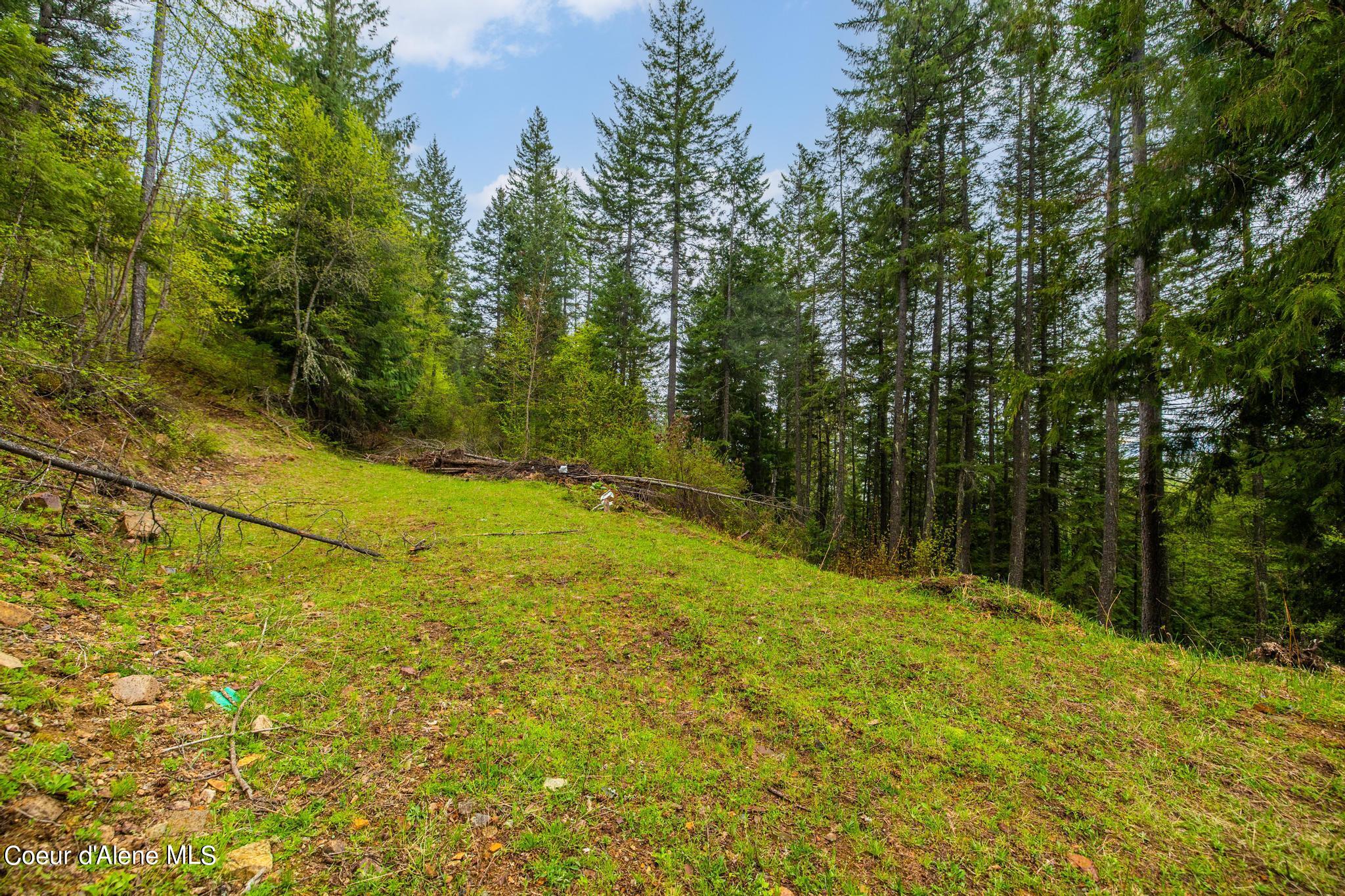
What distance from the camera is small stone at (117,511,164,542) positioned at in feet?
12.2

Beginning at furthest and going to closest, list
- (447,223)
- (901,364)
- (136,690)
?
1. (447,223)
2. (901,364)
3. (136,690)

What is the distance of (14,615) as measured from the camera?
2201mm

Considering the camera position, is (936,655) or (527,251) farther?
(527,251)

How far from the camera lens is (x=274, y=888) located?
1352 mm

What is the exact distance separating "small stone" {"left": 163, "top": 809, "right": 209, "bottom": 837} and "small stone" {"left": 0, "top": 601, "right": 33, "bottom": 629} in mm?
1674

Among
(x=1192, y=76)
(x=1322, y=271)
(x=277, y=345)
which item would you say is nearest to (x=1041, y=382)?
(x=1322, y=271)

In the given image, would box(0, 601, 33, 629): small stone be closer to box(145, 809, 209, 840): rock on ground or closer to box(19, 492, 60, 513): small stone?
box(145, 809, 209, 840): rock on ground

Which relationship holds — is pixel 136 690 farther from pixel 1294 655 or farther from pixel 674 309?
pixel 674 309

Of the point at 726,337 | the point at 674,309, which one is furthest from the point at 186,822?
the point at 726,337

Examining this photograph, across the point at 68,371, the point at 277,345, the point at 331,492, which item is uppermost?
the point at 277,345

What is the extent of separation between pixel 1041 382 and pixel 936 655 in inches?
134

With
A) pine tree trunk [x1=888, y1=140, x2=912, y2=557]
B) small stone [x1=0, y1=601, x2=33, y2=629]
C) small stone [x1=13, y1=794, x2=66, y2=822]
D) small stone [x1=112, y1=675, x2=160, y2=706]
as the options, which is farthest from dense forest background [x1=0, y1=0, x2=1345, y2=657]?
small stone [x1=13, y1=794, x2=66, y2=822]

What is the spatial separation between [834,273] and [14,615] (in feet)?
53.6

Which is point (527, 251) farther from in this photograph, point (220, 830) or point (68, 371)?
point (220, 830)
